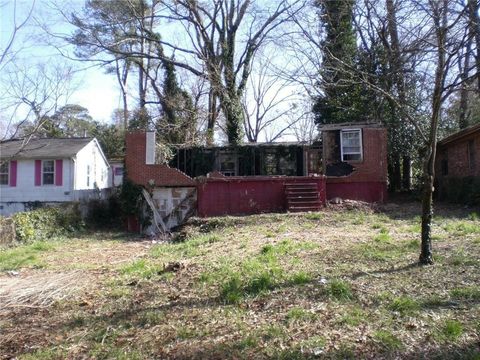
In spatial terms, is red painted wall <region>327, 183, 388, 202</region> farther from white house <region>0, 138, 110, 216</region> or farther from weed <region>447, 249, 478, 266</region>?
white house <region>0, 138, 110, 216</region>

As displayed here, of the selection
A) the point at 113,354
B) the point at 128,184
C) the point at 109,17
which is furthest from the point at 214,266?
the point at 109,17

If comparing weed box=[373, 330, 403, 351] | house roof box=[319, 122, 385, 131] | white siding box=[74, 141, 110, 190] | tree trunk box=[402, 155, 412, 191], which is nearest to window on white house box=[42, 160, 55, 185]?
white siding box=[74, 141, 110, 190]

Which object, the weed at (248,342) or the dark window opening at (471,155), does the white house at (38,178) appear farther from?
the weed at (248,342)

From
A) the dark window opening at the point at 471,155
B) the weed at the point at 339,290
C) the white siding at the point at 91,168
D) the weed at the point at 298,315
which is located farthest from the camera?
the white siding at the point at 91,168

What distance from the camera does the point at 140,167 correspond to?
2095 cm

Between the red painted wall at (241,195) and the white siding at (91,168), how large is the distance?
997 centimetres

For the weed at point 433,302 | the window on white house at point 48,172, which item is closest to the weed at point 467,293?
the weed at point 433,302

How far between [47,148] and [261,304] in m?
23.8

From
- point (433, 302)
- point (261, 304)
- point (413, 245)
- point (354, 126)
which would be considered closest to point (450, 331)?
point (433, 302)

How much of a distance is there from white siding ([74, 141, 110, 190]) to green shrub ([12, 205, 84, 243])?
5.67 meters

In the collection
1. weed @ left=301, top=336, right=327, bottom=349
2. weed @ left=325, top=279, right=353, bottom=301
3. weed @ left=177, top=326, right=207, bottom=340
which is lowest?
weed @ left=177, top=326, right=207, bottom=340

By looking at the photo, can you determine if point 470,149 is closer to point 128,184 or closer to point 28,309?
point 128,184

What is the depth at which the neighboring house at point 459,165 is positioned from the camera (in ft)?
63.3

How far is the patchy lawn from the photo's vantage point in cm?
476
